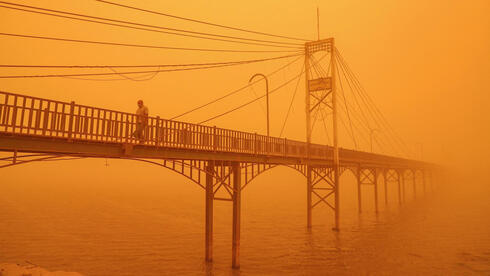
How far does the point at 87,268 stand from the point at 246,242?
1112 centimetres

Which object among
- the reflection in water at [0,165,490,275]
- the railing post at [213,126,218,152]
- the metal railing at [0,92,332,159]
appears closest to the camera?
the metal railing at [0,92,332,159]

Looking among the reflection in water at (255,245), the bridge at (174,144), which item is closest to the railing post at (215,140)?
the bridge at (174,144)

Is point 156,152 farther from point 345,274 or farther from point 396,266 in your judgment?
point 396,266

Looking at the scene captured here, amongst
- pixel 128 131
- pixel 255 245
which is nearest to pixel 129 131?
pixel 128 131

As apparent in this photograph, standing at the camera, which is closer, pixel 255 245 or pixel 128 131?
pixel 128 131

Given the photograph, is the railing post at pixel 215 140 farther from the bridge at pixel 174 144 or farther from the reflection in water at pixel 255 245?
the reflection in water at pixel 255 245

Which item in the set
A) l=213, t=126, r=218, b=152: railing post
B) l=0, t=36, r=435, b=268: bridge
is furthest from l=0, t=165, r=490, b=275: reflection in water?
l=213, t=126, r=218, b=152: railing post

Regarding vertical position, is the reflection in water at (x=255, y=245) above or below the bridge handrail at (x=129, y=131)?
below

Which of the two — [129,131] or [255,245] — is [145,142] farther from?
[255,245]

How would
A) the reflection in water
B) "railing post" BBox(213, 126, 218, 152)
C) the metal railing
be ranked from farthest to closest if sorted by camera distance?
the reflection in water, "railing post" BBox(213, 126, 218, 152), the metal railing

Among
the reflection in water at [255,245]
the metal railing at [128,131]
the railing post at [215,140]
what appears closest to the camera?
the metal railing at [128,131]

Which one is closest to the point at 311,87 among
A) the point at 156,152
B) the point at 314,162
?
the point at 314,162

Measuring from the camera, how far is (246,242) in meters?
23.4

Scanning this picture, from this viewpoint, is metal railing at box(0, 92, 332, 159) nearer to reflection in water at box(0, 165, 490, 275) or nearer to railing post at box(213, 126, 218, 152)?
railing post at box(213, 126, 218, 152)
